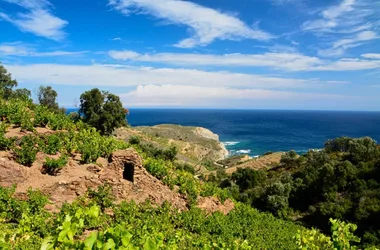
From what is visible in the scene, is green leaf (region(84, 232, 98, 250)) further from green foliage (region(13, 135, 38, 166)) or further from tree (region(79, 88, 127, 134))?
tree (region(79, 88, 127, 134))

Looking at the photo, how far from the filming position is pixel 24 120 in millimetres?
14609

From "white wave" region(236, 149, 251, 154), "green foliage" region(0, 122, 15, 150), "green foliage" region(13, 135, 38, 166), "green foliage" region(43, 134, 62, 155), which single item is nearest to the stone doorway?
"green foliage" region(43, 134, 62, 155)

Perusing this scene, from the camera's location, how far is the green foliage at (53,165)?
12.5 m

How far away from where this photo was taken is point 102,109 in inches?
1537

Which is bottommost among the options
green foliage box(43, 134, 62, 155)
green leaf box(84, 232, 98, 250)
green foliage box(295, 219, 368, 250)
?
green foliage box(295, 219, 368, 250)

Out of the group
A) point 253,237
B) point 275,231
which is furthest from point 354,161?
point 253,237

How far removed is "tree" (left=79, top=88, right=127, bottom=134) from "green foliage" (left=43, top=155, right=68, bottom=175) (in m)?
25.9

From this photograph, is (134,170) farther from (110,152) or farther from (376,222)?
(376,222)

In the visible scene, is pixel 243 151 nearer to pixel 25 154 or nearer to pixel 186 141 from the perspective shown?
pixel 186 141

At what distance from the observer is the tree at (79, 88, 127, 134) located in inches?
1515

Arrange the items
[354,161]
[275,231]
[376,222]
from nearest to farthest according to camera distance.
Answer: [275,231] → [376,222] → [354,161]

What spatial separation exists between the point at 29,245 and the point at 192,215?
8.14 m

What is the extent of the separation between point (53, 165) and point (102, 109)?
89.6 feet

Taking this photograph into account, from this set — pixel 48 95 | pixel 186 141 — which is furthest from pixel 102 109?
pixel 186 141
